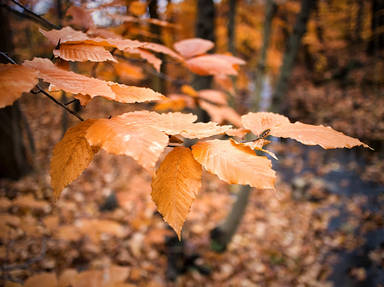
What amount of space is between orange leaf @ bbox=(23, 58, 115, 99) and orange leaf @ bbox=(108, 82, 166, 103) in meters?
0.06

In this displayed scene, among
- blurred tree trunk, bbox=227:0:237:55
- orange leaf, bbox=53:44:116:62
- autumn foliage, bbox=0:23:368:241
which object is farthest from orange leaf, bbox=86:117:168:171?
blurred tree trunk, bbox=227:0:237:55

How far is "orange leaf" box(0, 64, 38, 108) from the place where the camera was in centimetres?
45

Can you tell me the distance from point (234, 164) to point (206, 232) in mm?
4252

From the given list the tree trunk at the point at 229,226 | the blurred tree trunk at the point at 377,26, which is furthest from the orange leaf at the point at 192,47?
the blurred tree trunk at the point at 377,26

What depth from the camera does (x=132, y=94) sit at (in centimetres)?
67

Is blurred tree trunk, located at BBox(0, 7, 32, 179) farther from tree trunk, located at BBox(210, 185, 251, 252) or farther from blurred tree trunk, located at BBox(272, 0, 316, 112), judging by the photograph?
blurred tree trunk, located at BBox(272, 0, 316, 112)

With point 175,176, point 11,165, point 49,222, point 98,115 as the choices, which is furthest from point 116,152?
point 98,115

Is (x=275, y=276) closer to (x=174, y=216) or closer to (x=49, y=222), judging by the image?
(x=49, y=222)

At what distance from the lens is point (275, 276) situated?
3615 mm

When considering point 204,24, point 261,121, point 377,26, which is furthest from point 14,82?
point 377,26

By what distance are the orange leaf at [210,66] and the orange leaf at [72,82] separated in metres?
0.67

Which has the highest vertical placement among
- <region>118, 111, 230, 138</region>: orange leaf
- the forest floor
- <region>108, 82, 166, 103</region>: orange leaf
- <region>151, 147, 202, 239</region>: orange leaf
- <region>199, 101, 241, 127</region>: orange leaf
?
<region>108, 82, 166, 103</region>: orange leaf

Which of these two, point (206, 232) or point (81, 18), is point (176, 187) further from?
point (206, 232)

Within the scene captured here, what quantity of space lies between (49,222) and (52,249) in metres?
1.85
